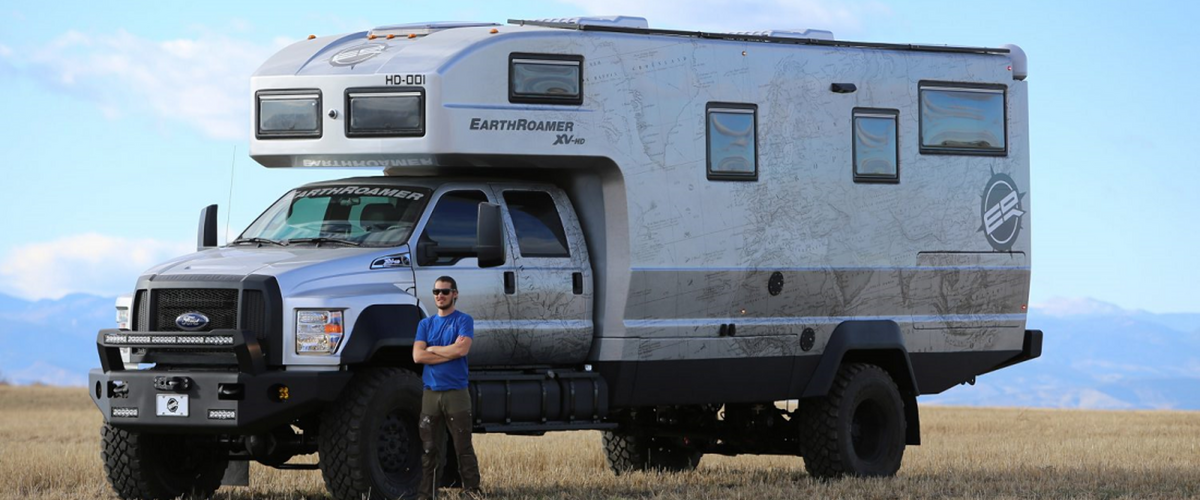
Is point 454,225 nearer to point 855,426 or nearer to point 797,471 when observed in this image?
point 855,426

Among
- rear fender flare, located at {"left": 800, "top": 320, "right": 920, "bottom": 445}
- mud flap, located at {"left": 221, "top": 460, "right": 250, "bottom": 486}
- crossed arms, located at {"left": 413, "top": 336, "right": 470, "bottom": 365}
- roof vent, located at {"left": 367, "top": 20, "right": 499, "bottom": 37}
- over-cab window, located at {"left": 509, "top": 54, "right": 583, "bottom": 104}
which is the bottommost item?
mud flap, located at {"left": 221, "top": 460, "right": 250, "bottom": 486}

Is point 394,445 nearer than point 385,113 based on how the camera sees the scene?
Yes

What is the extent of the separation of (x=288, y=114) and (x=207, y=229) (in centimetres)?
125

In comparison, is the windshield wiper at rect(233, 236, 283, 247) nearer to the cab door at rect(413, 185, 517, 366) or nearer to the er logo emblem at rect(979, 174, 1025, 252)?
the cab door at rect(413, 185, 517, 366)

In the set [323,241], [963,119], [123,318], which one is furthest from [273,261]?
[963,119]

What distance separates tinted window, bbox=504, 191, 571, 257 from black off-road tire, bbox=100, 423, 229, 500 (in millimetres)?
2808

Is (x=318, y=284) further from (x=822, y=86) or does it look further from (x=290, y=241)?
(x=822, y=86)

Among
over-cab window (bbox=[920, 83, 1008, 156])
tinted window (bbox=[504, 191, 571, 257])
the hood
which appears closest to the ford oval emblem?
the hood

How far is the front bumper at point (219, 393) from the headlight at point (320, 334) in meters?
0.17

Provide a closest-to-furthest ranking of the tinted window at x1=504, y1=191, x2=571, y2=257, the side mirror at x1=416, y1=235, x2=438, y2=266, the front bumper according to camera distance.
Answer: the front bumper → the side mirror at x1=416, y1=235, x2=438, y2=266 → the tinted window at x1=504, y1=191, x2=571, y2=257

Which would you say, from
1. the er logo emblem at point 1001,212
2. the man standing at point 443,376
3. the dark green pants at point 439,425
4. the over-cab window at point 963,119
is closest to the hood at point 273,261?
the man standing at point 443,376

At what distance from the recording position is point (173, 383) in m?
11.7

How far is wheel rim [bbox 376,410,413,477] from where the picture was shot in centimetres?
1212

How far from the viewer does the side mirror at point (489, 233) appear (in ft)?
→ 40.3
